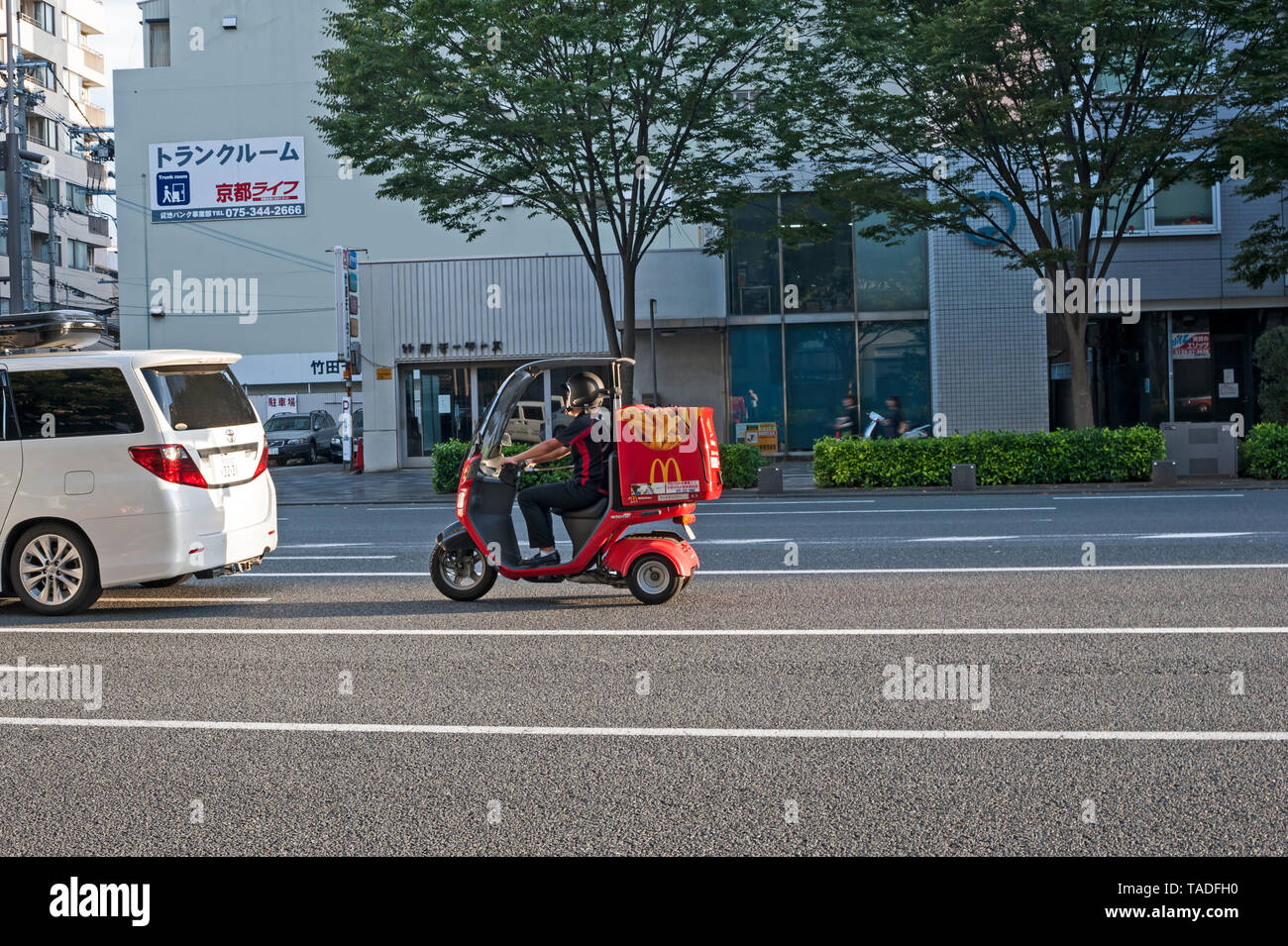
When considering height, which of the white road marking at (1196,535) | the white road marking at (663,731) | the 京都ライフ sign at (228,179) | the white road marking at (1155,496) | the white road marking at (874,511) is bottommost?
the white road marking at (663,731)

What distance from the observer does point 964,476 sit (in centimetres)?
2009

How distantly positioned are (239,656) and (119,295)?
48.9 m

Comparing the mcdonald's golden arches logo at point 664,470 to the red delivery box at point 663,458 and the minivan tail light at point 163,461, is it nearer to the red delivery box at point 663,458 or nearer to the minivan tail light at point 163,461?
the red delivery box at point 663,458

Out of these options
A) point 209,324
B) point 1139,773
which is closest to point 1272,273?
point 1139,773

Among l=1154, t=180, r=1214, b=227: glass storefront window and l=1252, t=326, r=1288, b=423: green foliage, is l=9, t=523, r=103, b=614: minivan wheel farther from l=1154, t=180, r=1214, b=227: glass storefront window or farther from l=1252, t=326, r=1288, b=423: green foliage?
l=1154, t=180, r=1214, b=227: glass storefront window

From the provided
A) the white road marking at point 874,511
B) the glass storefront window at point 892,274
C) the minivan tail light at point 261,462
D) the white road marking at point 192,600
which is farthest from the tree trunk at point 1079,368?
the white road marking at point 192,600

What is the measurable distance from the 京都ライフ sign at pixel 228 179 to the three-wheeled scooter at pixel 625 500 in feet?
147

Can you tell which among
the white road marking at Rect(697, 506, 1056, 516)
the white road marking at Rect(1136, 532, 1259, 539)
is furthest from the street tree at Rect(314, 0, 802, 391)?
the white road marking at Rect(1136, 532, 1259, 539)

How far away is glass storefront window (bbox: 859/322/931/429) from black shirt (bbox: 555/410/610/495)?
20.6 meters

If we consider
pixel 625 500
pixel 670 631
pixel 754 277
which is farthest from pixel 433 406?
pixel 670 631

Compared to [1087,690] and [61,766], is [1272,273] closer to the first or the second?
A: [1087,690]

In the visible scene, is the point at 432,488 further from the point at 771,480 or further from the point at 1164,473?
the point at 1164,473

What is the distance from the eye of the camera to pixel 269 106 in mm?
50375

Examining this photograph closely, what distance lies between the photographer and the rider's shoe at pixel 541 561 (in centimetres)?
900
